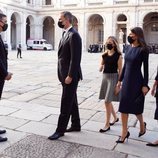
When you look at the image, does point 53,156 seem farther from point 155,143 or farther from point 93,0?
point 93,0

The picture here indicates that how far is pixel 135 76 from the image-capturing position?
4418 millimetres

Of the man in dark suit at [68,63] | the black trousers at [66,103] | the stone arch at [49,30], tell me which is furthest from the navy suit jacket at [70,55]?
the stone arch at [49,30]

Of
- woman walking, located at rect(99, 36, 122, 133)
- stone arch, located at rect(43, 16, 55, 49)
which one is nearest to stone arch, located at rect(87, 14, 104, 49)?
stone arch, located at rect(43, 16, 55, 49)

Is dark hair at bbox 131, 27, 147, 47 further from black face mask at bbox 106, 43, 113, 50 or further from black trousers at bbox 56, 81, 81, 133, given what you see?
black trousers at bbox 56, 81, 81, 133

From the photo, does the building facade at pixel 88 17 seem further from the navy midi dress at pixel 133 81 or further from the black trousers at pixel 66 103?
the navy midi dress at pixel 133 81

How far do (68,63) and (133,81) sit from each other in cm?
100

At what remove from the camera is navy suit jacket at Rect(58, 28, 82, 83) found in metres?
4.52

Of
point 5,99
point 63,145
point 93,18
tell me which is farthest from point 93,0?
point 63,145

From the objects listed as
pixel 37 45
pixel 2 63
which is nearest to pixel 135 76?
pixel 2 63

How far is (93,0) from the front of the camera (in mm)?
47094

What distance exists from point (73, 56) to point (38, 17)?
47.5m

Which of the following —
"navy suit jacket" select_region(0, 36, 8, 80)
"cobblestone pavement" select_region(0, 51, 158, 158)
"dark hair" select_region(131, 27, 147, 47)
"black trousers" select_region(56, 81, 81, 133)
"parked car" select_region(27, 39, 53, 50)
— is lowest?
"cobblestone pavement" select_region(0, 51, 158, 158)

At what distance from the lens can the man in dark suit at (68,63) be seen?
14.8 feet

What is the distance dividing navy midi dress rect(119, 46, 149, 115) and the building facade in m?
36.9
